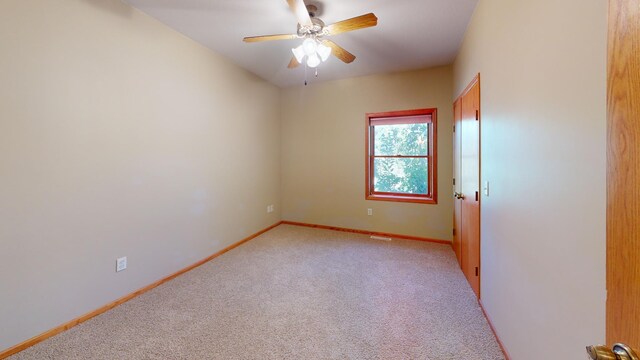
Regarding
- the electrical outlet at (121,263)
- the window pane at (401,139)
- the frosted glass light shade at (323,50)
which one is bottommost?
the electrical outlet at (121,263)

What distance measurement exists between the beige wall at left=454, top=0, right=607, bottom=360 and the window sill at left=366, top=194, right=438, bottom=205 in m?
1.98

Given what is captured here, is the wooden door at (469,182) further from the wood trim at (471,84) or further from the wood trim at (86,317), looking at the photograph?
the wood trim at (86,317)

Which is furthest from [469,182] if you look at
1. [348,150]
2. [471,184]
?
[348,150]

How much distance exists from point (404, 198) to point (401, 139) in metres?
0.96

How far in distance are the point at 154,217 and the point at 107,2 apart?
6.28 ft

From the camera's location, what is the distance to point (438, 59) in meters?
3.49

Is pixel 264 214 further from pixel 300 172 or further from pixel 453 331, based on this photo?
pixel 453 331

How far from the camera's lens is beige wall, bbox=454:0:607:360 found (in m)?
0.89

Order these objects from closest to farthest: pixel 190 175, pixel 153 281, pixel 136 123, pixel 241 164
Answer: pixel 136 123 → pixel 153 281 → pixel 190 175 → pixel 241 164

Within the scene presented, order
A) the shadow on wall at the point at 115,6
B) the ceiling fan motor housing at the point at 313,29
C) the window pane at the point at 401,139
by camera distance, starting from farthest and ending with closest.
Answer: the window pane at the point at 401,139
the ceiling fan motor housing at the point at 313,29
the shadow on wall at the point at 115,6

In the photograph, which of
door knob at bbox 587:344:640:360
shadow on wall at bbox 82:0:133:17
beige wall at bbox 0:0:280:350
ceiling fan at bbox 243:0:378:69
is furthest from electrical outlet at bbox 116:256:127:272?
door knob at bbox 587:344:640:360

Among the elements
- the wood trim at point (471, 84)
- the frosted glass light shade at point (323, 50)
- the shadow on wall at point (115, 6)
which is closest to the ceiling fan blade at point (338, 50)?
the frosted glass light shade at point (323, 50)

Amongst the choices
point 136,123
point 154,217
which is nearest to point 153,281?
point 154,217

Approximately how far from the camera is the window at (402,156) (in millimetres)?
3975
